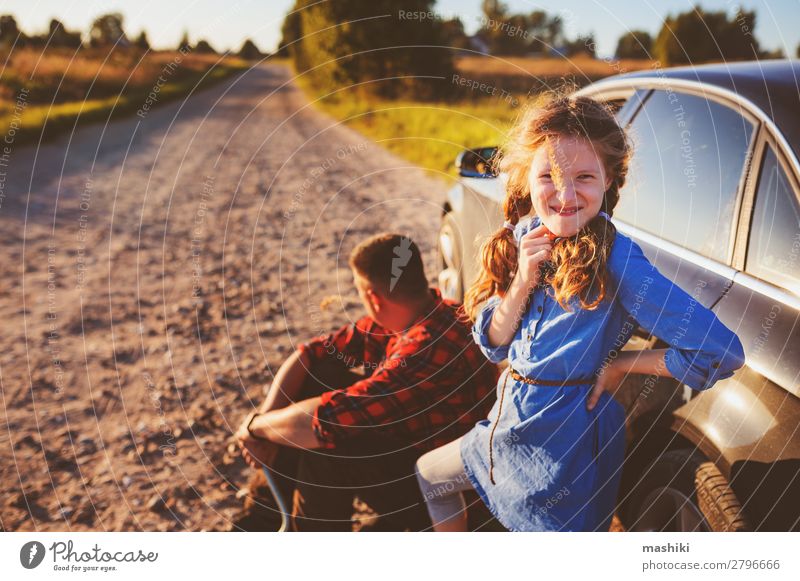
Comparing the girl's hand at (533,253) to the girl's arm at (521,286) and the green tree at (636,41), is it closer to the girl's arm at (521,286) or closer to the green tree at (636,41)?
the girl's arm at (521,286)

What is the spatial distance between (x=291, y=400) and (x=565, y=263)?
1.52 metres

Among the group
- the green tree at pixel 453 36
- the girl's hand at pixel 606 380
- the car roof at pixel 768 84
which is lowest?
the girl's hand at pixel 606 380

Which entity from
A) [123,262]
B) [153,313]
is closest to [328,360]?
[153,313]

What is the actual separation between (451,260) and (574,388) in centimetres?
261

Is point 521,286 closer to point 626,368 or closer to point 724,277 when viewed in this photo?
point 626,368

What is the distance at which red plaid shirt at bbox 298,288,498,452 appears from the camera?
7.67 feet

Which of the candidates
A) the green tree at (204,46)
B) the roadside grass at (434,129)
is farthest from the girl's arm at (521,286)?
the roadside grass at (434,129)

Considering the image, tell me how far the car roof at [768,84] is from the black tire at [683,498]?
3.22 ft

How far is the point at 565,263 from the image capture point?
5.52 ft

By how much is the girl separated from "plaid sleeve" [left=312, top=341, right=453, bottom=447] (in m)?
0.35

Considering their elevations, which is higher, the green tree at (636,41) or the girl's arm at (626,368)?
the green tree at (636,41)

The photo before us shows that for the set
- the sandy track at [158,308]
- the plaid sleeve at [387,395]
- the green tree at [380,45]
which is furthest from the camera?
the green tree at [380,45]

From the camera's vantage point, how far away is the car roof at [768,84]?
76.7 inches

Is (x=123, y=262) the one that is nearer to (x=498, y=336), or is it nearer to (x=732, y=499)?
(x=498, y=336)
